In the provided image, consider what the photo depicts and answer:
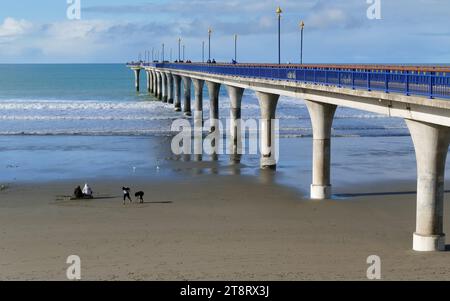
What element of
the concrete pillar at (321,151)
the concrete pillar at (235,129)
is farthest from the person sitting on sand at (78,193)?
the concrete pillar at (235,129)

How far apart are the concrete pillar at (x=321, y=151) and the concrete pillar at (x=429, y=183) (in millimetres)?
8504

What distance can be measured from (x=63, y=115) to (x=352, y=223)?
61737mm

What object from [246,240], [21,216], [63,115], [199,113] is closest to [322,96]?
[246,240]

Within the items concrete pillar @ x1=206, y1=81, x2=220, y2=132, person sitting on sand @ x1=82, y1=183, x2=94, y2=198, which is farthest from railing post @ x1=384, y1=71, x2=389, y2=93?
concrete pillar @ x1=206, y1=81, x2=220, y2=132

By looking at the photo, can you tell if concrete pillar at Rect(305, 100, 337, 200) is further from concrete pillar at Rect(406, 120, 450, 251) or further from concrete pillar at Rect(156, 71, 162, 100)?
concrete pillar at Rect(156, 71, 162, 100)

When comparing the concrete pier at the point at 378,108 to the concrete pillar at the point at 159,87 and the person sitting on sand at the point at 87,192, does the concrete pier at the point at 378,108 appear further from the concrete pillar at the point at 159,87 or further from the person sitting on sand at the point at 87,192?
the concrete pillar at the point at 159,87

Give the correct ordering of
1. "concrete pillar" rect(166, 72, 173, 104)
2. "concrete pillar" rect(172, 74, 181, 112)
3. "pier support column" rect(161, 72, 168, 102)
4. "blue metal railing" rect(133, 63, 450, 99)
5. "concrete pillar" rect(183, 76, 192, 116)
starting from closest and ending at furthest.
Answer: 1. "blue metal railing" rect(133, 63, 450, 99)
2. "concrete pillar" rect(183, 76, 192, 116)
3. "concrete pillar" rect(172, 74, 181, 112)
4. "concrete pillar" rect(166, 72, 173, 104)
5. "pier support column" rect(161, 72, 168, 102)

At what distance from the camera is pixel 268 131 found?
40.3m

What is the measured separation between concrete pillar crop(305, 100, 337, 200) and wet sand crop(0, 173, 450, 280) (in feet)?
2.77

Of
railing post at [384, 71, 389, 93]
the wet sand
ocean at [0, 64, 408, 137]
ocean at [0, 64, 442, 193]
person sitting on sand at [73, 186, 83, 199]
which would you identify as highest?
railing post at [384, 71, 389, 93]

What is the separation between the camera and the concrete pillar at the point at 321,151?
29.4 meters

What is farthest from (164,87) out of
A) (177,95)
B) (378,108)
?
(378,108)

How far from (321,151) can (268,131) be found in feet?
33.3

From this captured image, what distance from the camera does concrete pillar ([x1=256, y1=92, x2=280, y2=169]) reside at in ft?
126
